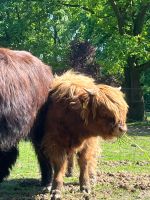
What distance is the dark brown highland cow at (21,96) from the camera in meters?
5.66

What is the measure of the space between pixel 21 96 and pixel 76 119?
31.5 inches

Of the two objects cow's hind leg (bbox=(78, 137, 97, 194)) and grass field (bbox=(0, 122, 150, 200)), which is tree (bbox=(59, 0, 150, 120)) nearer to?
grass field (bbox=(0, 122, 150, 200))

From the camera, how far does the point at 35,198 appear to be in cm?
642

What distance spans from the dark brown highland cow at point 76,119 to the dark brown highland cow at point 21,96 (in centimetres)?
18

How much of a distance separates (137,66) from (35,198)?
20699 millimetres

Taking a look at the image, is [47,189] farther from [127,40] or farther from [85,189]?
[127,40]

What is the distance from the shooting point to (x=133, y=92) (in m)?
25.5

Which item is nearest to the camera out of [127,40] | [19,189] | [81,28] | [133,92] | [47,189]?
[47,189]

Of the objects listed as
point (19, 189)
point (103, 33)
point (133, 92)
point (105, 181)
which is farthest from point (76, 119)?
point (103, 33)

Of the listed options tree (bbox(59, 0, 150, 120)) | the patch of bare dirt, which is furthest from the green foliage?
the patch of bare dirt

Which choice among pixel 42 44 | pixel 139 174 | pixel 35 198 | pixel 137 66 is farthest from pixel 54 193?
pixel 42 44

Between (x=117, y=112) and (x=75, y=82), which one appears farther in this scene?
(x=75, y=82)

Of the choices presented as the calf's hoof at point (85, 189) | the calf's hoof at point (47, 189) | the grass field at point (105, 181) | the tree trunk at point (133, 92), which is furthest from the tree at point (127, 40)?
the calf's hoof at point (85, 189)

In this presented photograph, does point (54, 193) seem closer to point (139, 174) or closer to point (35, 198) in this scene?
point (35, 198)
